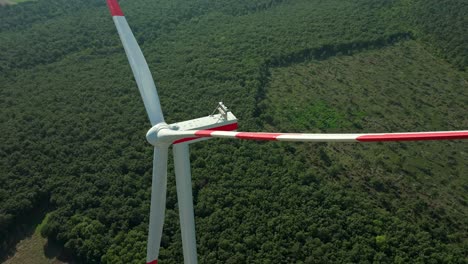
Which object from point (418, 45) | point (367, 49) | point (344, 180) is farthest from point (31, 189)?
point (418, 45)

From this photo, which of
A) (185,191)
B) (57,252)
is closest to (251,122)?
(57,252)

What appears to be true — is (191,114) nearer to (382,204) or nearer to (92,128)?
(92,128)

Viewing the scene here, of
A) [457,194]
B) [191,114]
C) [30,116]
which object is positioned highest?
[30,116]

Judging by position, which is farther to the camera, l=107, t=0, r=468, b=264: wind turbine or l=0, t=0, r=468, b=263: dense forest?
l=0, t=0, r=468, b=263: dense forest

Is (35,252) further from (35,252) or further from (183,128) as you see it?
(183,128)

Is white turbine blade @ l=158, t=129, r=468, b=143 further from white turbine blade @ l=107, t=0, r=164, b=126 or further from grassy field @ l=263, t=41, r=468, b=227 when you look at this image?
grassy field @ l=263, t=41, r=468, b=227

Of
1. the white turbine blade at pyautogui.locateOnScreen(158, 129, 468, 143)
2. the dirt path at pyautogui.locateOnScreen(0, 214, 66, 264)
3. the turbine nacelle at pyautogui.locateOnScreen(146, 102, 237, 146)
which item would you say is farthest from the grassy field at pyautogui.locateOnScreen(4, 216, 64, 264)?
the white turbine blade at pyautogui.locateOnScreen(158, 129, 468, 143)

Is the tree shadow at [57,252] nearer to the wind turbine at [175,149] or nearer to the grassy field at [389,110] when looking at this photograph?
the wind turbine at [175,149]
